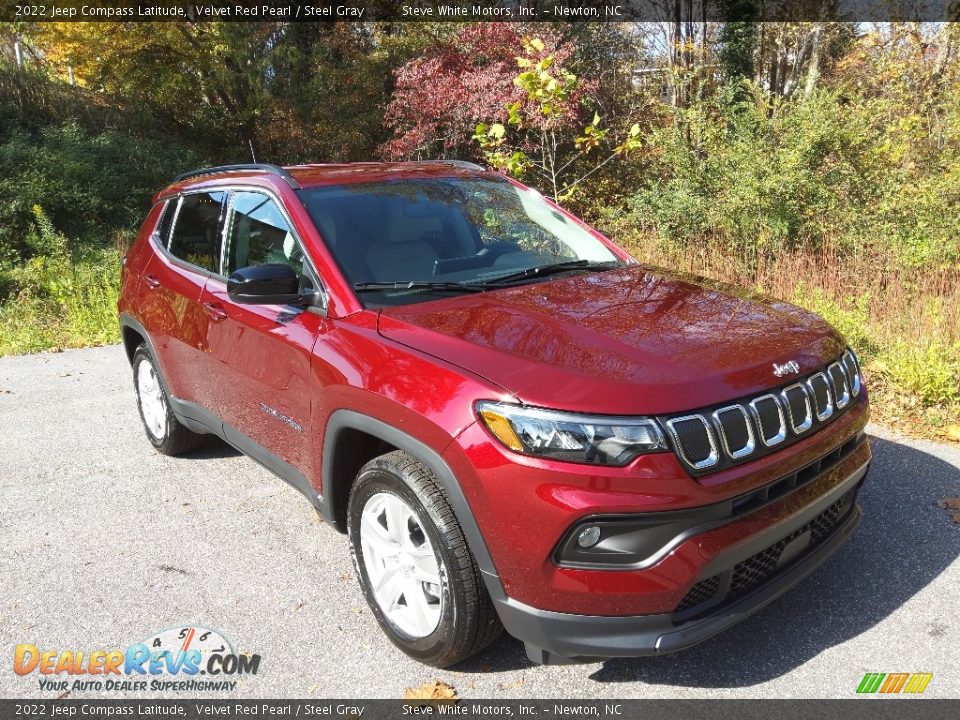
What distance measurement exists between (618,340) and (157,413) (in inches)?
143

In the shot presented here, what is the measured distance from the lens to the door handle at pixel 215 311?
12.2 feet

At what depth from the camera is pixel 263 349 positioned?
11.1ft

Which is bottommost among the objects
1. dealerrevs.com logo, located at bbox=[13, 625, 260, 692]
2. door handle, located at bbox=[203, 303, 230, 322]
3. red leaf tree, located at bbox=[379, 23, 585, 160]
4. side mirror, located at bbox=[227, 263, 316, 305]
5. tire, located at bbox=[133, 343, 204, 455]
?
dealerrevs.com logo, located at bbox=[13, 625, 260, 692]

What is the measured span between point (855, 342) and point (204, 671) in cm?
515

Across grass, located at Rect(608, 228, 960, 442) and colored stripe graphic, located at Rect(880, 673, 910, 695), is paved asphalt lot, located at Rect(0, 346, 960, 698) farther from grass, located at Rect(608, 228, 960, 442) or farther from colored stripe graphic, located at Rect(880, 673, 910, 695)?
grass, located at Rect(608, 228, 960, 442)

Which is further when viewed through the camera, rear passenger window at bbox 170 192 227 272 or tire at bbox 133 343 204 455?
tire at bbox 133 343 204 455

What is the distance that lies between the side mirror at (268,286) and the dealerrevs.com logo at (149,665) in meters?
1.41

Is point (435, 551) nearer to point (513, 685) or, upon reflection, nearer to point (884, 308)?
point (513, 685)

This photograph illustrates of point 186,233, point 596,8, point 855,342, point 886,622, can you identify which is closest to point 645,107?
point 596,8

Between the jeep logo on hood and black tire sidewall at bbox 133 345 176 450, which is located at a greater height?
the jeep logo on hood

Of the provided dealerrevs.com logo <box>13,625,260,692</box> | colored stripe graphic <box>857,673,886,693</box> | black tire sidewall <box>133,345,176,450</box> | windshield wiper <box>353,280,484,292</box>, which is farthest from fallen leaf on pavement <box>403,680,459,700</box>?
black tire sidewall <box>133,345,176,450</box>

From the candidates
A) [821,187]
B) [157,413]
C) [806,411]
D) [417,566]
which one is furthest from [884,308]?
[157,413]

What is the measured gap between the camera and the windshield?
323 cm

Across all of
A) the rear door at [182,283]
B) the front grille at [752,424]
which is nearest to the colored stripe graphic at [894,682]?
the front grille at [752,424]
